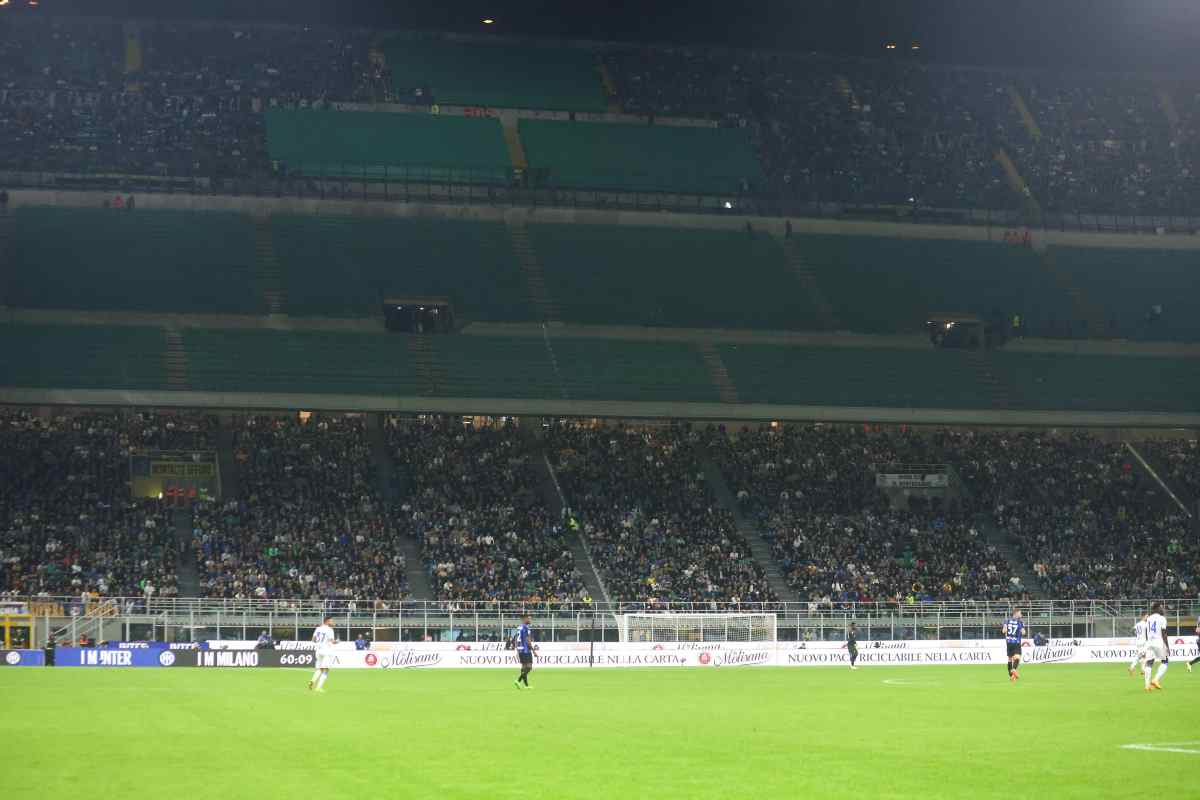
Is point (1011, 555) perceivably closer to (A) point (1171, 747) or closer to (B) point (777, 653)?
(B) point (777, 653)

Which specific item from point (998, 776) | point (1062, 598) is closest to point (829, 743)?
point (998, 776)

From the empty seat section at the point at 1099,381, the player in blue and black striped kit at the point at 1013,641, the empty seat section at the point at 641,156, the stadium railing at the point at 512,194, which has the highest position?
the empty seat section at the point at 641,156

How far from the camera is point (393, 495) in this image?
62156 millimetres

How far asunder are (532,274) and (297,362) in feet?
45.3

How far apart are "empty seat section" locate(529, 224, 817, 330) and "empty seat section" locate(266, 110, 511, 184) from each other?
5576 millimetres

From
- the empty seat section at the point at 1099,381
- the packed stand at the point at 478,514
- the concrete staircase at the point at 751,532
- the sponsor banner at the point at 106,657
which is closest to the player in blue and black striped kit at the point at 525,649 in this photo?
the sponsor banner at the point at 106,657

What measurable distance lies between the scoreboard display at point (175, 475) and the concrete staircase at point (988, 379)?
111 ft

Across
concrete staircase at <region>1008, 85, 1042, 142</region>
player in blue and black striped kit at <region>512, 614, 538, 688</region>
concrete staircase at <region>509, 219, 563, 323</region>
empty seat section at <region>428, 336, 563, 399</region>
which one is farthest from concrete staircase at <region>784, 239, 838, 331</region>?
player in blue and black striped kit at <region>512, 614, 538, 688</region>

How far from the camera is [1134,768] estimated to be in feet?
62.7

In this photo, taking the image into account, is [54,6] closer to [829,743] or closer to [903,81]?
[903,81]

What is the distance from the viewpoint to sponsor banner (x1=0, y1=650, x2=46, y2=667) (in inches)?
1857

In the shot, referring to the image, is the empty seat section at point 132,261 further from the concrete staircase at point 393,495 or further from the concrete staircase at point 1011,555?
the concrete staircase at point 1011,555

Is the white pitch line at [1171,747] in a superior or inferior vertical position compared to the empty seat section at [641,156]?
inferior

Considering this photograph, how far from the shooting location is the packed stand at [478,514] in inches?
2240
